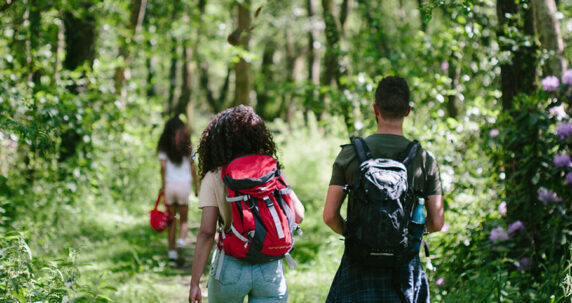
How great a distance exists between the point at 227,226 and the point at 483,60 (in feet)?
15.9

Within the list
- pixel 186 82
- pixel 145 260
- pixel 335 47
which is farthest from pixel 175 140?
pixel 186 82

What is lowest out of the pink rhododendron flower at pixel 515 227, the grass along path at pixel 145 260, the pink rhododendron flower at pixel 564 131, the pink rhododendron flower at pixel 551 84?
the grass along path at pixel 145 260

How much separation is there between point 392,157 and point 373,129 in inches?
161

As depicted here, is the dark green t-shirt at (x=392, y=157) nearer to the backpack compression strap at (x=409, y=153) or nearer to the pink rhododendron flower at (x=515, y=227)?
the backpack compression strap at (x=409, y=153)

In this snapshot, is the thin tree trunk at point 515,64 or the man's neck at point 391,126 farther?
the thin tree trunk at point 515,64

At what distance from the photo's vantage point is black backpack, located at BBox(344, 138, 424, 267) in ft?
8.98

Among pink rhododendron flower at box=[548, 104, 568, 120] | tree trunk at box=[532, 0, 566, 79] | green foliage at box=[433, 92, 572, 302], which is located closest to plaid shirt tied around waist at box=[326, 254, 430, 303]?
green foliage at box=[433, 92, 572, 302]

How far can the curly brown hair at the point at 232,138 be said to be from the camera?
3178 mm

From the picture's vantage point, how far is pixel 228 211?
3.15 metres

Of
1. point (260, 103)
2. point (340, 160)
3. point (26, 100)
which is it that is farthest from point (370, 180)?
point (260, 103)

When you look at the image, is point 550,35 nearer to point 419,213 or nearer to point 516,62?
point 516,62

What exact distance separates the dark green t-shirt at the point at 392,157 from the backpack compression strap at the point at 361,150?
1.3 inches

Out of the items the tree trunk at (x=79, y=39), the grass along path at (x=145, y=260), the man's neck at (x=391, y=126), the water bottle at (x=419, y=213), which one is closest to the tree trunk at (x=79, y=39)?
the tree trunk at (x=79, y=39)

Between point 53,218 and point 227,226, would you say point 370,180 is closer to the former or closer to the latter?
point 227,226
